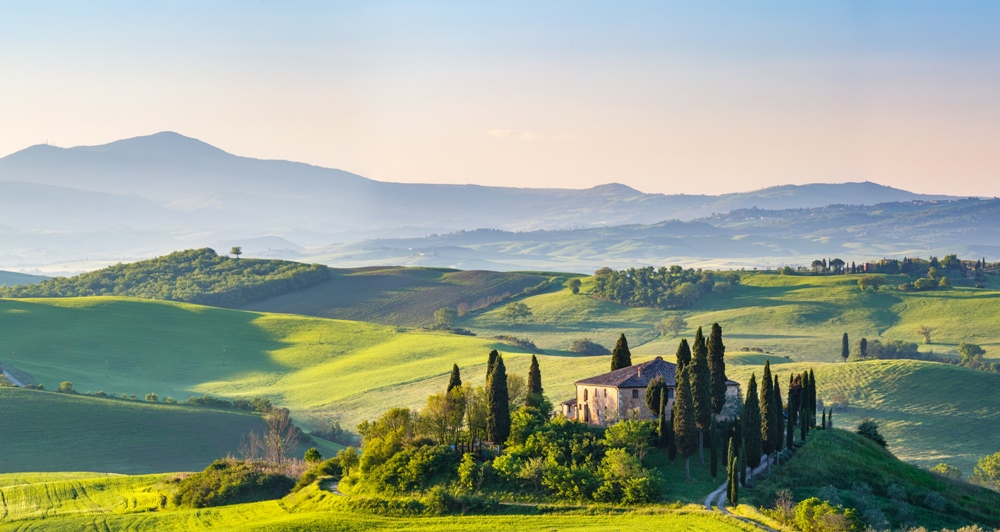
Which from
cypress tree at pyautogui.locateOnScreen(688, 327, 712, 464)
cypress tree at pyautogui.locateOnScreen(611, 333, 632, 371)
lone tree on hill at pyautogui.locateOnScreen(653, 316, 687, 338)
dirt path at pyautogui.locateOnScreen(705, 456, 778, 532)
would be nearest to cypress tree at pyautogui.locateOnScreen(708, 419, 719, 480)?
dirt path at pyautogui.locateOnScreen(705, 456, 778, 532)

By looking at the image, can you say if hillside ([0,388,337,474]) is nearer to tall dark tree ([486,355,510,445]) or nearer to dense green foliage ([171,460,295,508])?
dense green foliage ([171,460,295,508])

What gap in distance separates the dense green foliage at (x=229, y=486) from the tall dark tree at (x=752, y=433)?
99.5 ft

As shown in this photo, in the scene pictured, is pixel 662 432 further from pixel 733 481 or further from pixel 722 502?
pixel 733 481

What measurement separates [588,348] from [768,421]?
101534 millimetres

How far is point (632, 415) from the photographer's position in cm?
7694

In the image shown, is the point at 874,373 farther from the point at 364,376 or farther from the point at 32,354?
the point at 32,354

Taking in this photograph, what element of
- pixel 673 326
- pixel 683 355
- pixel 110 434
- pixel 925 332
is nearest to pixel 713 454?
pixel 683 355

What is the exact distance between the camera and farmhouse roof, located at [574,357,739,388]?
77.1m

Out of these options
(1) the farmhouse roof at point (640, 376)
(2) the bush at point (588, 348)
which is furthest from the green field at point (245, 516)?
(2) the bush at point (588, 348)

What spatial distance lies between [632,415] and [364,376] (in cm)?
7860

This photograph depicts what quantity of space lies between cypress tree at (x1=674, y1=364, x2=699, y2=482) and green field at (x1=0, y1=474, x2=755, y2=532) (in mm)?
8956

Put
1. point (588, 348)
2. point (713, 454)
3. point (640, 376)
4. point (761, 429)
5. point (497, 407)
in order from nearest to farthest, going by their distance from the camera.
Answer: point (713, 454) → point (761, 429) → point (497, 407) → point (640, 376) → point (588, 348)

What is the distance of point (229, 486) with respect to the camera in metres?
75.8

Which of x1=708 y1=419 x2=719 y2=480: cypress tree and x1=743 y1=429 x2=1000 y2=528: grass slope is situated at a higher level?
x1=708 y1=419 x2=719 y2=480: cypress tree
